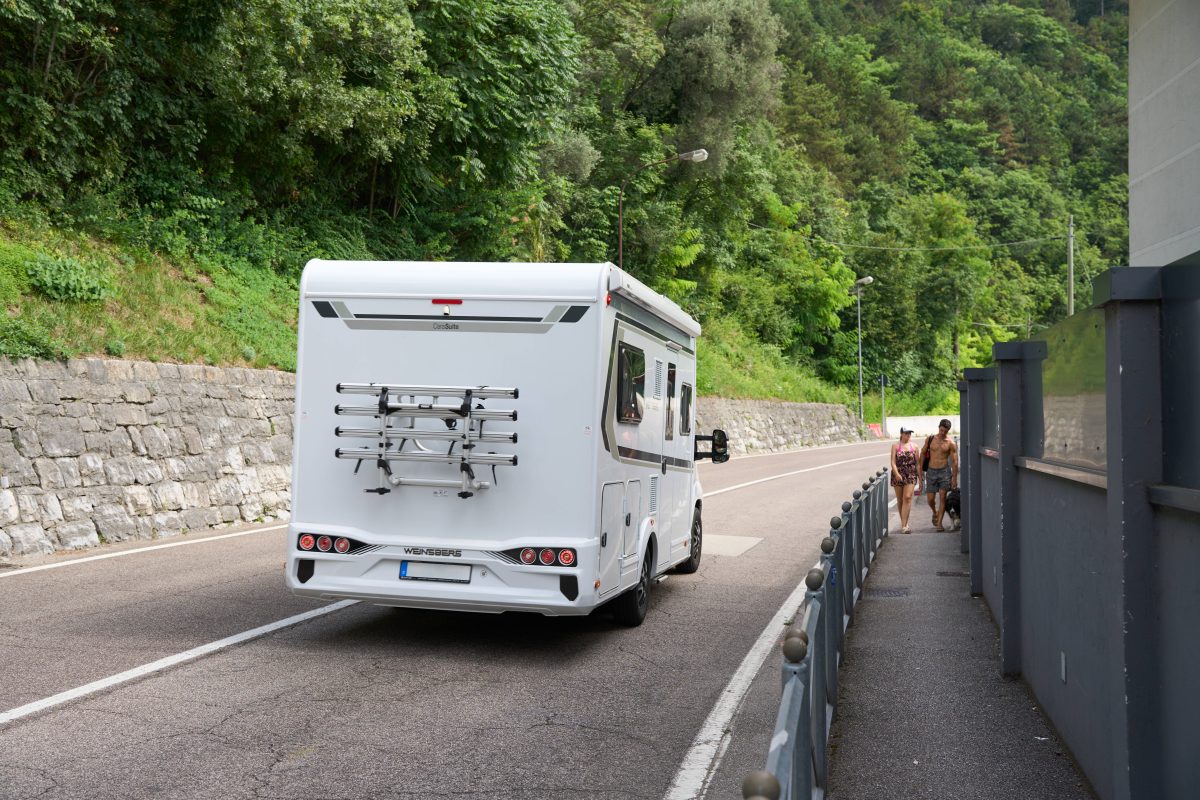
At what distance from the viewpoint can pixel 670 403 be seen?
1056 cm

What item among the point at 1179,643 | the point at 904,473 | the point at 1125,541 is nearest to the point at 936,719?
the point at 1125,541

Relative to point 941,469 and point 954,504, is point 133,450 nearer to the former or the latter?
point 941,469

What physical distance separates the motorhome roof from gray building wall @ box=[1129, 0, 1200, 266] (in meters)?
12.0

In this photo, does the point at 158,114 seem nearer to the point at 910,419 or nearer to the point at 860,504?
the point at 860,504

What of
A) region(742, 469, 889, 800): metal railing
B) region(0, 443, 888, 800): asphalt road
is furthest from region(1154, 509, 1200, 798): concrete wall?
region(0, 443, 888, 800): asphalt road

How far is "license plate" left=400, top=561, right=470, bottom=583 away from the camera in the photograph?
795cm

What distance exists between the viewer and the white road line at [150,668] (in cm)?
620

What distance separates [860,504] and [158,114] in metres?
15.8

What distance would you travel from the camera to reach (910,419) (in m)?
67.0

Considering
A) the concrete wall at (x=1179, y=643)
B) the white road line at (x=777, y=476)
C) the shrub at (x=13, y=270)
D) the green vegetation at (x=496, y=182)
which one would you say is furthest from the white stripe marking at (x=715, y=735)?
the white road line at (x=777, y=476)

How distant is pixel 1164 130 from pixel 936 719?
46.5 feet

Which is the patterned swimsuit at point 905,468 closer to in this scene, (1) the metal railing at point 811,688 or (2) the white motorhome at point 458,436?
(1) the metal railing at point 811,688

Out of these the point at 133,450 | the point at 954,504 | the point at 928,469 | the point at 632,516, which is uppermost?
the point at 133,450

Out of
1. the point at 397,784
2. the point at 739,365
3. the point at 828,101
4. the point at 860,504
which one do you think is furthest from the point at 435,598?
the point at 828,101
